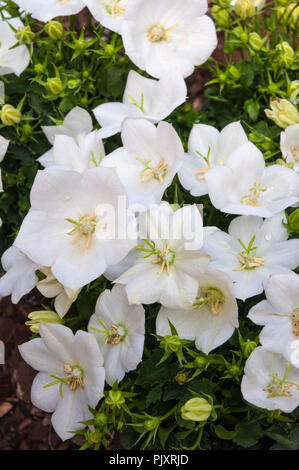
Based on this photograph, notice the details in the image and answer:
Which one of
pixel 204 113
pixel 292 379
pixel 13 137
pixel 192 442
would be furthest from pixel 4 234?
pixel 292 379

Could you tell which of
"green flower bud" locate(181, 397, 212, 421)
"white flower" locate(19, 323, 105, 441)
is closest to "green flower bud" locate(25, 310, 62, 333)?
"white flower" locate(19, 323, 105, 441)

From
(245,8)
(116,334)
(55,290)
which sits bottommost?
(116,334)

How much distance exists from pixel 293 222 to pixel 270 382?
0.34 metres

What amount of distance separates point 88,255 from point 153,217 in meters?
0.16

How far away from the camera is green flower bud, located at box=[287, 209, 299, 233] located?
1153 millimetres

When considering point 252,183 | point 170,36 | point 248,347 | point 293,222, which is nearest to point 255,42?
point 170,36

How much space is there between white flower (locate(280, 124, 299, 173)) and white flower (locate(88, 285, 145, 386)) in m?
0.51

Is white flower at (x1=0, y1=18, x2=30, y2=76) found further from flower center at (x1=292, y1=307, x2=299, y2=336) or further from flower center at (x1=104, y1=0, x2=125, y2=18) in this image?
flower center at (x1=292, y1=307, x2=299, y2=336)

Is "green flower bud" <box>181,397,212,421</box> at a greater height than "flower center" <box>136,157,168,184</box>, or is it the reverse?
"flower center" <box>136,157,168,184</box>

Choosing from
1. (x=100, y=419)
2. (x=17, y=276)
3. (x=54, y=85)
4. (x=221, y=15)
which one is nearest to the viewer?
(x=100, y=419)

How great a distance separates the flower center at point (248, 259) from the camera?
112 centimetres

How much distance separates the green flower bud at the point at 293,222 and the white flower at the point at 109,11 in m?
0.66

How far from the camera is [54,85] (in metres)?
1.39

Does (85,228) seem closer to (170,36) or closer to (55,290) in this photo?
(55,290)
